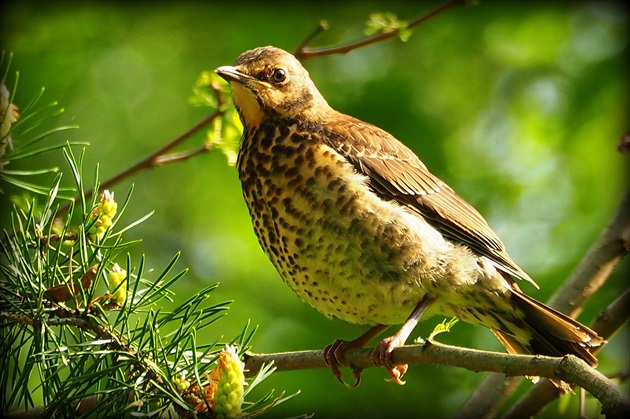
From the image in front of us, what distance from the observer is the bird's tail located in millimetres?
3395

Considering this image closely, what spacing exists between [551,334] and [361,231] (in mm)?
854

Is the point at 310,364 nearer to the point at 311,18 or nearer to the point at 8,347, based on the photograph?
the point at 8,347

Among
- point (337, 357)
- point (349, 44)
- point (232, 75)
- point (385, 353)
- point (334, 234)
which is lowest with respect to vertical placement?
point (337, 357)

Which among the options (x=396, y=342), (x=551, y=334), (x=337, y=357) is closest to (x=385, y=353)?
(x=396, y=342)

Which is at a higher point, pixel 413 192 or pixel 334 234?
pixel 413 192

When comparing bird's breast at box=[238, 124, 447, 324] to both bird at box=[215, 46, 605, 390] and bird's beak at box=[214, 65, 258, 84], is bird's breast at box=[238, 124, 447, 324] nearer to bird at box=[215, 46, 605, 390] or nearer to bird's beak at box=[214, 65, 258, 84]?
bird at box=[215, 46, 605, 390]

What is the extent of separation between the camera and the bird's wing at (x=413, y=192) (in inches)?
144

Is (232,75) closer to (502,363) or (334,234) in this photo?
(334,234)

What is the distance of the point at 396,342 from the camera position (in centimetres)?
323

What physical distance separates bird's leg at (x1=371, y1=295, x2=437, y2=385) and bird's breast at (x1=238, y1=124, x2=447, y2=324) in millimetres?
46

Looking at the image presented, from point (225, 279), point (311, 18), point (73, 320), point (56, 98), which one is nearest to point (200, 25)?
point (311, 18)

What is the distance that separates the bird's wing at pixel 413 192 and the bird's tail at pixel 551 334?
0.42ft

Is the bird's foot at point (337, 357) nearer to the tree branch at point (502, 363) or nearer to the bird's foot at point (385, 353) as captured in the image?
the bird's foot at point (385, 353)

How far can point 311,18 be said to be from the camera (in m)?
5.71
